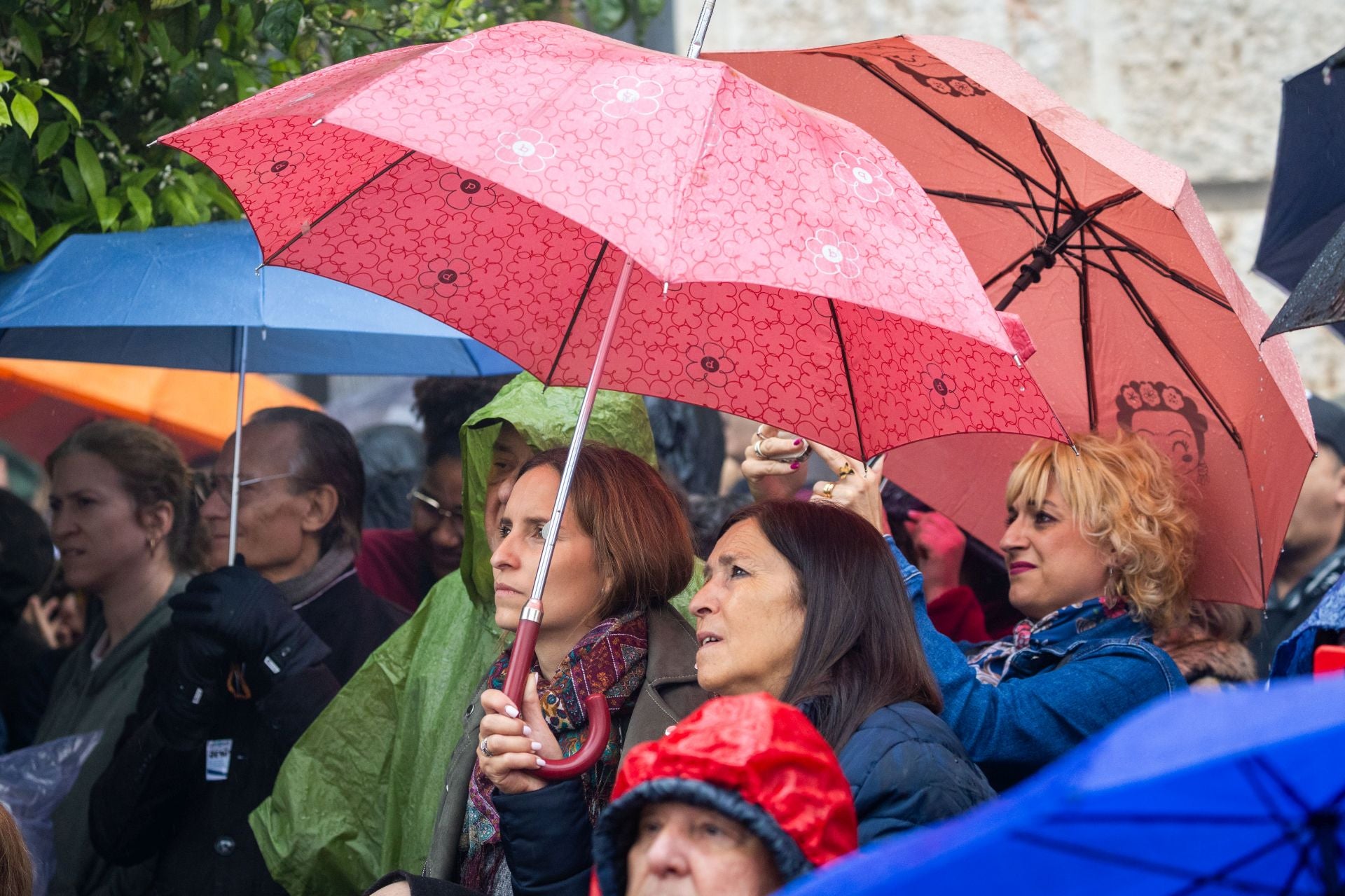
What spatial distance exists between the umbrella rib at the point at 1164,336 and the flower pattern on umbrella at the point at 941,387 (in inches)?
28.7

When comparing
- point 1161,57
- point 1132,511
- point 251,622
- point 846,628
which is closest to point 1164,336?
point 1132,511

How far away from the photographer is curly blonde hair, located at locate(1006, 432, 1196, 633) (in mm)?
3264

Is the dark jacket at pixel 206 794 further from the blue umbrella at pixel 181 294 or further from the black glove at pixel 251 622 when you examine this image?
the blue umbrella at pixel 181 294

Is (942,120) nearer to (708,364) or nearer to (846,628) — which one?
(708,364)

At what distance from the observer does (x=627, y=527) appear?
3066 millimetres

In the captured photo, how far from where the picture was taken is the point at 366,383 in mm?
8961

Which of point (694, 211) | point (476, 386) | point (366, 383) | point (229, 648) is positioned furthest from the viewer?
point (366, 383)

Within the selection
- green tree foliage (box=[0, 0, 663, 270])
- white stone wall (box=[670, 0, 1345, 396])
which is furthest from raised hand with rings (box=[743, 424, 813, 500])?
white stone wall (box=[670, 0, 1345, 396])

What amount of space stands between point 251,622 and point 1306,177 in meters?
2.69

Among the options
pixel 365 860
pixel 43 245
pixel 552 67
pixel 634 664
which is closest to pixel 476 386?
pixel 43 245

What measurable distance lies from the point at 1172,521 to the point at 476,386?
2.55 meters

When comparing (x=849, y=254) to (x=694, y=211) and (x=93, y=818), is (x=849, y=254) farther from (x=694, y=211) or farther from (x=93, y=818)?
(x=93, y=818)

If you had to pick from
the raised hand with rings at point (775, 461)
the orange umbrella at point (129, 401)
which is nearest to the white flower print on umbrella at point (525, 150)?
the raised hand with rings at point (775, 461)

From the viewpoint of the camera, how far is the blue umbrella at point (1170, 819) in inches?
44.6
